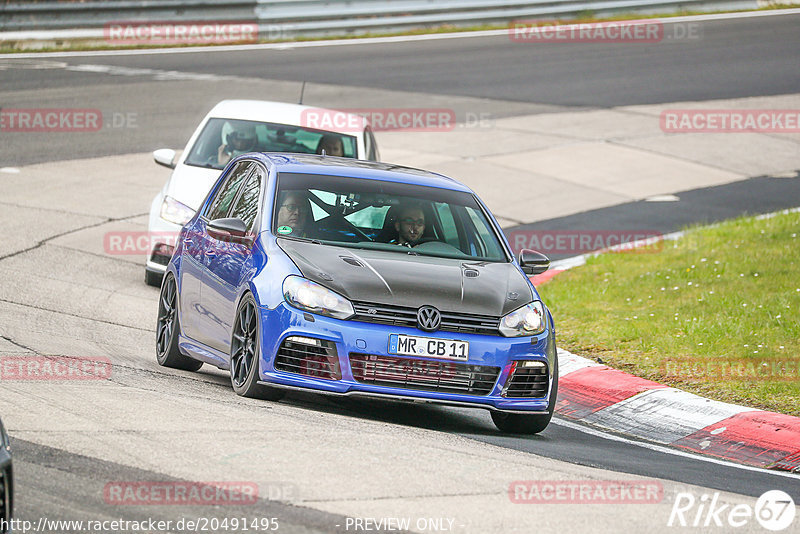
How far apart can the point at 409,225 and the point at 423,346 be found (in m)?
1.37

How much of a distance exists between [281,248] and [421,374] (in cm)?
125

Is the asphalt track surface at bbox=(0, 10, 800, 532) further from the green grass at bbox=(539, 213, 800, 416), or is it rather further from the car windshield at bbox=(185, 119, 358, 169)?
the car windshield at bbox=(185, 119, 358, 169)

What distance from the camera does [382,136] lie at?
2259 centimetres

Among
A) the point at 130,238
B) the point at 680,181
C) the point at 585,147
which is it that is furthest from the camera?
the point at 585,147

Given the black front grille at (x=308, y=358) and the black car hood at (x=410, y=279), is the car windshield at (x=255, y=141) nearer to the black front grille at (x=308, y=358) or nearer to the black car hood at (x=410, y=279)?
the black car hood at (x=410, y=279)

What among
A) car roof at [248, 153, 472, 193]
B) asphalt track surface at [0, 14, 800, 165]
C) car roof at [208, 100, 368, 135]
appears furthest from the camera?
asphalt track surface at [0, 14, 800, 165]

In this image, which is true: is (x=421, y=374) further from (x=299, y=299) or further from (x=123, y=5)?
(x=123, y=5)

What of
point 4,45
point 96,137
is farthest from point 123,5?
point 96,137

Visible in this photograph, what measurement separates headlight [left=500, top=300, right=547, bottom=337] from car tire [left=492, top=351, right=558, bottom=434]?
0.33 metres

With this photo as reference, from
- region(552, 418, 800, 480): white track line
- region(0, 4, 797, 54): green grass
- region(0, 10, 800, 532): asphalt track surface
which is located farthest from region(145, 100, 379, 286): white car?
region(0, 4, 797, 54): green grass

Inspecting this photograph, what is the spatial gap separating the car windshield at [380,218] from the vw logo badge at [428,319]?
0.90 meters

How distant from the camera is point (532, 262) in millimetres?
8852

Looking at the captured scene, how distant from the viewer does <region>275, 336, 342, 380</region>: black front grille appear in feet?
25.1

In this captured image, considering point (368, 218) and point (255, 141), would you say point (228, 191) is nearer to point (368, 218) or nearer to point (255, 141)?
point (368, 218)
